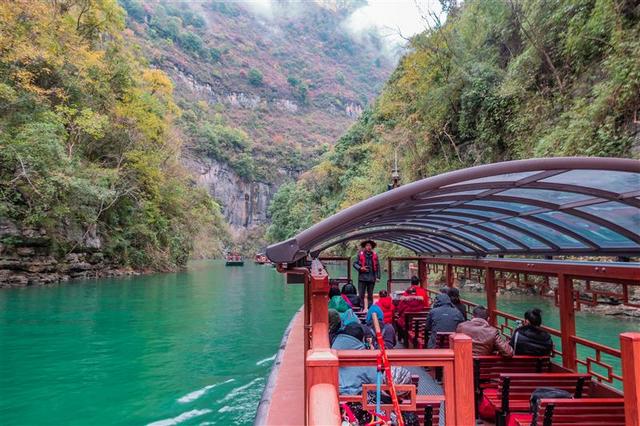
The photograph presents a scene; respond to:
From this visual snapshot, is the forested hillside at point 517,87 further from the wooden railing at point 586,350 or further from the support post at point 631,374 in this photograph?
the support post at point 631,374

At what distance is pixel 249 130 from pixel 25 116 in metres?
84.9

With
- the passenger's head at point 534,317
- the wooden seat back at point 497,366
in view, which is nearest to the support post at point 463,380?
the wooden seat back at point 497,366

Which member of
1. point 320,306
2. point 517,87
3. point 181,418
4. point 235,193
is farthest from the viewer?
point 235,193

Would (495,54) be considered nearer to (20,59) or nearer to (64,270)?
(20,59)

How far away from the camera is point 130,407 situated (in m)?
7.17

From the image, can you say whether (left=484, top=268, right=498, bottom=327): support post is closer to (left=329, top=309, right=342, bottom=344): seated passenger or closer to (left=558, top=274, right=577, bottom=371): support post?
→ (left=558, top=274, right=577, bottom=371): support post

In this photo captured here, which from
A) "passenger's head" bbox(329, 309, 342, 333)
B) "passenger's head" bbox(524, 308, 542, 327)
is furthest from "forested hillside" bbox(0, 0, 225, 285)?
"passenger's head" bbox(524, 308, 542, 327)

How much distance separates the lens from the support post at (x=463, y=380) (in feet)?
6.73

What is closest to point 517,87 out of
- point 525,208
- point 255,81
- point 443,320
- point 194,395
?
point 525,208

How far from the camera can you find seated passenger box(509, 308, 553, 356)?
4.70m

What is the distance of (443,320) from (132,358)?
7750mm

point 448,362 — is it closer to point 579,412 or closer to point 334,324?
point 579,412

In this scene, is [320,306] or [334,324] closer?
[320,306]

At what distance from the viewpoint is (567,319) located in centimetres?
505
